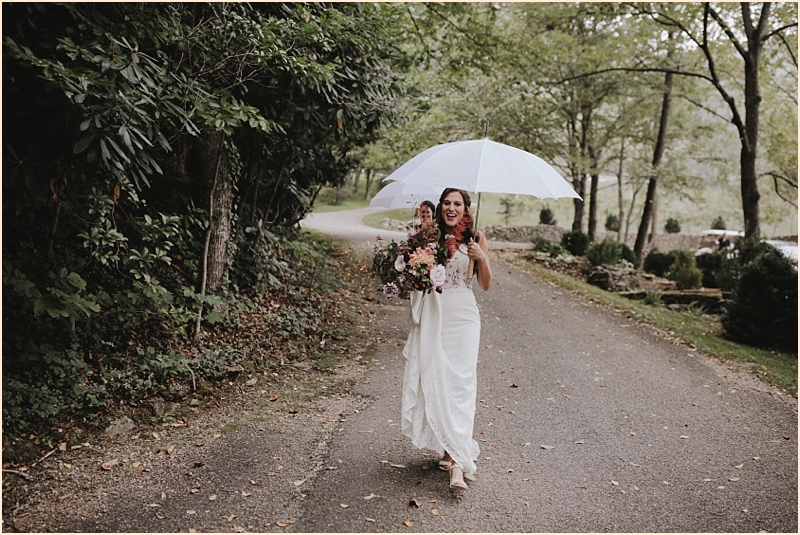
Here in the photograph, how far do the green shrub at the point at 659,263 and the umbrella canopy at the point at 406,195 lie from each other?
17419 millimetres

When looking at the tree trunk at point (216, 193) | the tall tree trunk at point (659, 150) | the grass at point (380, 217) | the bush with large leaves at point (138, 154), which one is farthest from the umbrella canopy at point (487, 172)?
the grass at point (380, 217)

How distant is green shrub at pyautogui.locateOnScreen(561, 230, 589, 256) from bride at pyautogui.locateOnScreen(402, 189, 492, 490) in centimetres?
1738

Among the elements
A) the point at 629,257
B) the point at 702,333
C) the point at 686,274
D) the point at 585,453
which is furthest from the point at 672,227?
the point at 585,453

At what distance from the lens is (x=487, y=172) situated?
4.16 meters

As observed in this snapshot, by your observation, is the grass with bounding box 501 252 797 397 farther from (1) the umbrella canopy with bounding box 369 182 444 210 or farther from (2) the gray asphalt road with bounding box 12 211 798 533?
(1) the umbrella canopy with bounding box 369 182 444 210

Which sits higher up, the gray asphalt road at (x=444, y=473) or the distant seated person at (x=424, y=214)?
the distant seated person at (x=424, y=214)

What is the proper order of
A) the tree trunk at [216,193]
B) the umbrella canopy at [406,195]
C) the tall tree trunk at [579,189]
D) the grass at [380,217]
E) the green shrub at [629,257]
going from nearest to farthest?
1. the umbrella canopy at [406,195]
2. the tree trunk at [216,193]
3. the green shrub at [629,257]
4. the tall tree trunk at [579,189]
5. the grass at [380,217]

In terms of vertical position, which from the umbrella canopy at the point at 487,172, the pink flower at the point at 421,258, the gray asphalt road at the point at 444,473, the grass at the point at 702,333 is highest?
the umbrella canopy at the point at 487,172

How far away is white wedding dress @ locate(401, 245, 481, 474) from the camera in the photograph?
14.0 feet

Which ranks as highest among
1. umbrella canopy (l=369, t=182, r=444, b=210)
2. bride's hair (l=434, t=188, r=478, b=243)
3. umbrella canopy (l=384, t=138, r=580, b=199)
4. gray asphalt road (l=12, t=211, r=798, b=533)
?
umbrella canopy (l=384, t=138, r=580, b=199)

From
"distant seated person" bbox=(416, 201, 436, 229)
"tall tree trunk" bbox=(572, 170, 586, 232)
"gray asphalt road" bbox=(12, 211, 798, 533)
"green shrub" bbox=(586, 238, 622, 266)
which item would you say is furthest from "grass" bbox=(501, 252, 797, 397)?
"tall tree trunk" bbox=(572, 170, 586, 232)

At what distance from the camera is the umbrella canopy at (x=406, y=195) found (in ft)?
15.6

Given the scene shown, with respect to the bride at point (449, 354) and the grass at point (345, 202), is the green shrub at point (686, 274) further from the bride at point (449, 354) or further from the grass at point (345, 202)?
the grass at point (345, 202)

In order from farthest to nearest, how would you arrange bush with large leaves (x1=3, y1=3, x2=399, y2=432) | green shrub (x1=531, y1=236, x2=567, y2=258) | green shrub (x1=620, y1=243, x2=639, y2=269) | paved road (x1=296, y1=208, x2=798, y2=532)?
green shrub (x1=620, y1=243, x2=639, y2=269) < green shrub (x1=531, y1=236, x2=567, y2=258) < bush with large leaves (x1=3, y1=3, x2=399, y2=432) < paved road (x1=296, y1=208, x2=798, y2=532)
